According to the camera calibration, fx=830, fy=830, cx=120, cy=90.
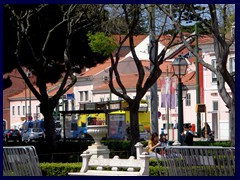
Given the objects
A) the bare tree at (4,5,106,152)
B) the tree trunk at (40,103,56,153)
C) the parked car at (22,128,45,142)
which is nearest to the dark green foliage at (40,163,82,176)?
the bare tree at (4,5,106,152)

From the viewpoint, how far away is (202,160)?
1723 centimetres

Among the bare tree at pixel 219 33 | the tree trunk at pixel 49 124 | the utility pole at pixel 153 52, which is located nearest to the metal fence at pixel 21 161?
the bare tree at pixel 219 33

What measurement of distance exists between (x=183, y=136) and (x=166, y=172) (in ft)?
44.5

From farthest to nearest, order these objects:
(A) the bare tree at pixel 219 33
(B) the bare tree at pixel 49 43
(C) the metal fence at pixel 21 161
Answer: (B) the bare tree at pixel 49 43, (A) the bare tree at pixel 219 33, (C) the metal fence at pixel 21 161

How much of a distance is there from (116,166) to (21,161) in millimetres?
2918

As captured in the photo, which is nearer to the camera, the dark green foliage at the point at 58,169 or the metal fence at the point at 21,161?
the metal fence at the point at 21,161

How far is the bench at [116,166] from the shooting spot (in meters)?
20.2

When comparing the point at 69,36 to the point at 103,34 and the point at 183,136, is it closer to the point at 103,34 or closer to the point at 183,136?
the point at 103,34

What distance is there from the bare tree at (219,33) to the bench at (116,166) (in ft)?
13.3

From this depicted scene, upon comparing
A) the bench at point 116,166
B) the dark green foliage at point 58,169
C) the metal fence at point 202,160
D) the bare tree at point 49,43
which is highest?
the bare tree at point 49,43

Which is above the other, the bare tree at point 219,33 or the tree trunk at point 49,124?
the bare tree at point 219,33

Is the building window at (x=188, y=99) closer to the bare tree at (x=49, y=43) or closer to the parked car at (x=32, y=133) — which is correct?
the parked car at (x=32, y=133)

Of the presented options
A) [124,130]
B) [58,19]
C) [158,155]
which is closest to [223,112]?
[124,130]

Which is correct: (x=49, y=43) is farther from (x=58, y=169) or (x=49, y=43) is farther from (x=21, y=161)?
(x=21, y=161)
